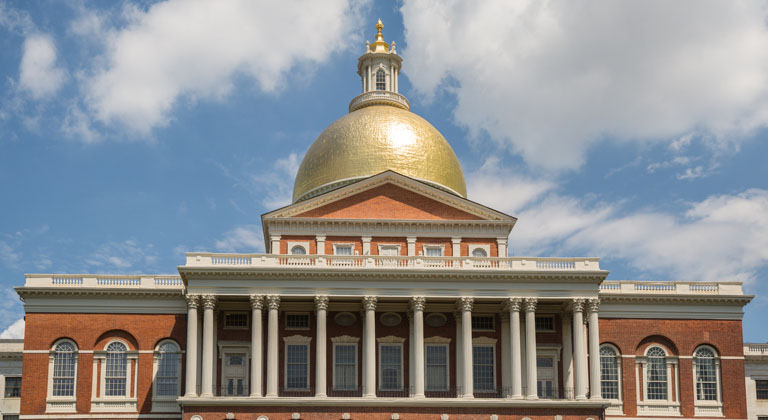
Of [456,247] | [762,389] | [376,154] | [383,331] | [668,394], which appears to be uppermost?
[376,154]

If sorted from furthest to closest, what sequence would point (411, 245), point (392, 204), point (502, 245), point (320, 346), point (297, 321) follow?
point (392, 204) < point (502, 245) < point (411, 245) < point (297, 321) < point (320, 346)

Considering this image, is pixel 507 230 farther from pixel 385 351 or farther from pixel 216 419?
pixel 216 419

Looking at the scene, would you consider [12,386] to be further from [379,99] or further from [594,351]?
[594,351]

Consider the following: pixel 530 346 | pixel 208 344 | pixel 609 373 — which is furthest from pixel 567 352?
pixel 208 344

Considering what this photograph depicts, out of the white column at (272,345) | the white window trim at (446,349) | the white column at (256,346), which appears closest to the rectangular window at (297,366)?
the white column at (272,345)

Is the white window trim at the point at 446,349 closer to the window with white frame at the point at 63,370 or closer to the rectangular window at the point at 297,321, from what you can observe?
the rectangular window at the point at 297,321

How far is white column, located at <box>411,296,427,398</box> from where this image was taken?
2055 inches

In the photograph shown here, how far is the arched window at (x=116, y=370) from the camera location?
55.1m

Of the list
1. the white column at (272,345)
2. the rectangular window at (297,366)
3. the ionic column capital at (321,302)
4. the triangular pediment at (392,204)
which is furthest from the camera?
the triangular pediment at (392,204)

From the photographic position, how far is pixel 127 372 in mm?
55438

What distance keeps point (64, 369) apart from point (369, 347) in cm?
1712

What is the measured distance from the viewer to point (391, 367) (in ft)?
181

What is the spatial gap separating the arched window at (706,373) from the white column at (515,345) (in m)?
11.0

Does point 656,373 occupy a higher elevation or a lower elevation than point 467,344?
lower
